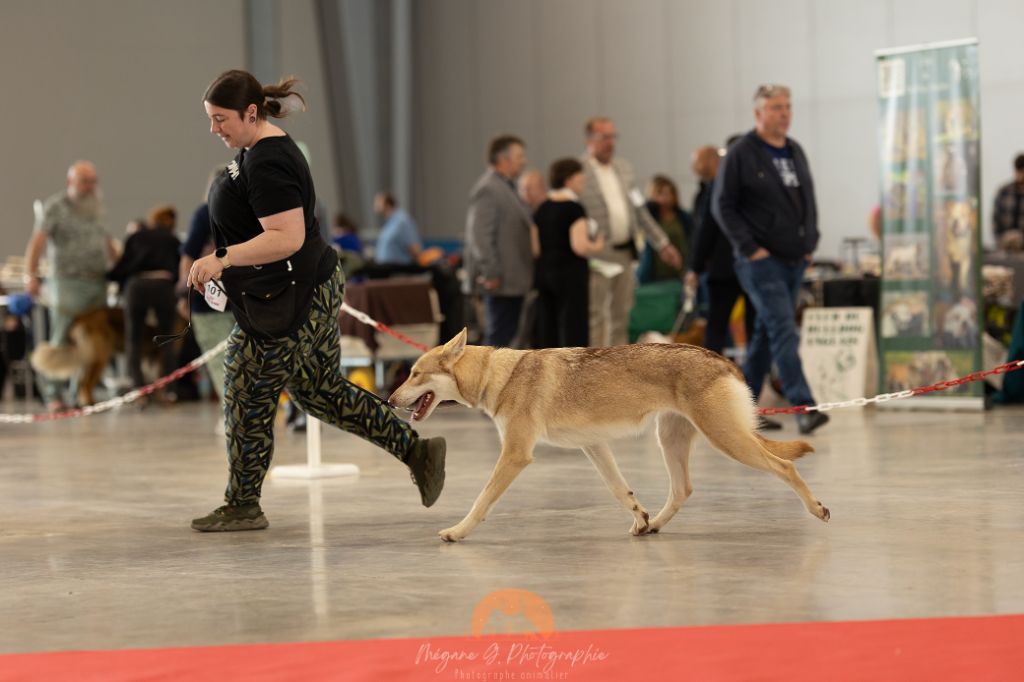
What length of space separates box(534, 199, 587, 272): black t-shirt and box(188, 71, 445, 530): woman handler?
177 inches

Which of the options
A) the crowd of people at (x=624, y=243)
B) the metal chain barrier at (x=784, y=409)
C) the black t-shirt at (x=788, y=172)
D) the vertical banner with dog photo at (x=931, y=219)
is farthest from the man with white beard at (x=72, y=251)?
the vertical banner with dog photo at (x=931, y=219)

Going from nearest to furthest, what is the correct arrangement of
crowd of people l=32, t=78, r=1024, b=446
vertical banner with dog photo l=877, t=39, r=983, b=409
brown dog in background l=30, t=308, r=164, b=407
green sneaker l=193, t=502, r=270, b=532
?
green sneaker l=193, t=502, r=270, b=532 < crowd of people l=32, t=78, r=1024, b=446 < vertical banner with dog photo l=877, t=39, r=983, b=409 < brown dog in background l=30, t=308, r=164, b=407

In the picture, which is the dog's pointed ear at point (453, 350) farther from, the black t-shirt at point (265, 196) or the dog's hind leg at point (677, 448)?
the dog's hind leg at point (677, 448)

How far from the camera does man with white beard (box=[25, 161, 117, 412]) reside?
11.2 metres

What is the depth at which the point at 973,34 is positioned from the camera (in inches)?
618

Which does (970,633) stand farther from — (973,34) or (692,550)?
(973,34)

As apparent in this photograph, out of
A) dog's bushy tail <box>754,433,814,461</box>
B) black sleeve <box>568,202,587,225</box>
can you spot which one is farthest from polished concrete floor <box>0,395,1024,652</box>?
black sleeve <box>568,202,587,225</box>

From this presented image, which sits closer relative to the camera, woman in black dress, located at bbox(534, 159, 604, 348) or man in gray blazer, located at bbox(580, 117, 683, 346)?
woman in black dress, located at bbox(534, 159, 604, 348)

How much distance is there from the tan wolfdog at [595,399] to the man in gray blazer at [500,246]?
4.97 metres

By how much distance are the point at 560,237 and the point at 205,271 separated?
5166mm

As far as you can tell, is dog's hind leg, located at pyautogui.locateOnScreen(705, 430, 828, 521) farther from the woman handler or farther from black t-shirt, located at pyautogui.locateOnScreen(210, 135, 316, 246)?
black t-shirt, located at pyautogui.locateOnScreen(210, 135, 316, 246)

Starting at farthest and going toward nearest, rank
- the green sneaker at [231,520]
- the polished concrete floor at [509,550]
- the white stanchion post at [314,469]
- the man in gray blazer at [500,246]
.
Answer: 1. the man in gray blazer at [500,246]
2. the white stanchion post at [314,469]
3. the green sneaker at [231,520]
4. the polished concrete floor at [509,550]

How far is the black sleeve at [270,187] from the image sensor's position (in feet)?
15.1

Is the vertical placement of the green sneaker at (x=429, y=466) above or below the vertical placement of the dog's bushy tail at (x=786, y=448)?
below
